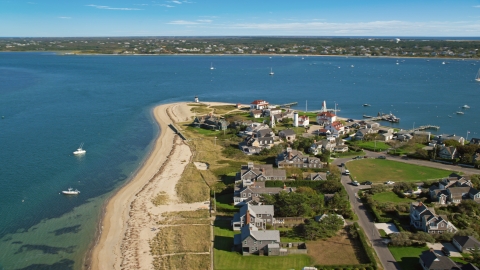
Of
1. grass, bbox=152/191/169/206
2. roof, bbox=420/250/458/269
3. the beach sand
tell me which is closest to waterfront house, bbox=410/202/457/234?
roof, bbox=420/250/458/269

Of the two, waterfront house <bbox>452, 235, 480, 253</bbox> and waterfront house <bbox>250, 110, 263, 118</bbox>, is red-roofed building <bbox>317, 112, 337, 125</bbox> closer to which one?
waterfront house <bbox>250, 110, 263, 118</bbox>

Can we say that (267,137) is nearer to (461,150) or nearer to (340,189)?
(340,189)

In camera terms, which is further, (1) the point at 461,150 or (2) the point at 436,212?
(1) the point at 461,150

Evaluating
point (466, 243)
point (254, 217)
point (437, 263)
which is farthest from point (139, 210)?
point (466, 243)

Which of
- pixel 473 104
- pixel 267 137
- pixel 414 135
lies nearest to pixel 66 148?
pixel 267 137

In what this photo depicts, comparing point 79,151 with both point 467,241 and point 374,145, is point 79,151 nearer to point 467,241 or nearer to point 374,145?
point 374,145

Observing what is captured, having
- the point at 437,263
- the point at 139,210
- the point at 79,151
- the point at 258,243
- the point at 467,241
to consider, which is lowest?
the point at 139,210
